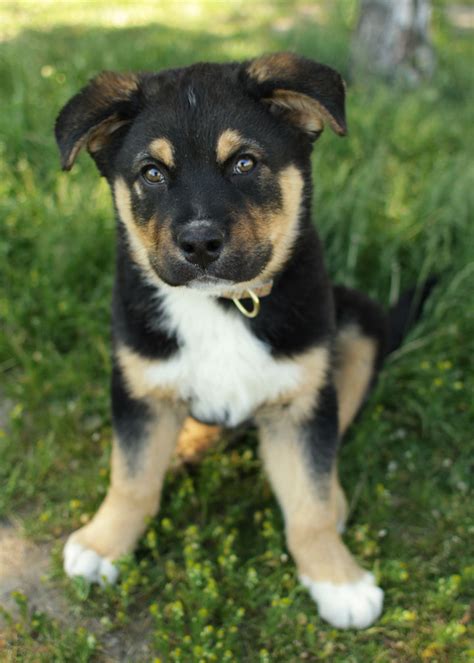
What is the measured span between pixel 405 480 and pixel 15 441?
6.15ft

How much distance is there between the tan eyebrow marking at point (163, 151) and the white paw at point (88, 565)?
1.59 m

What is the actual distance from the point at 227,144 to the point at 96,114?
1.63 feet

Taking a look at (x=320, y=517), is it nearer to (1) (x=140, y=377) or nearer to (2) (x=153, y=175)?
(1) (x=140, y=377)

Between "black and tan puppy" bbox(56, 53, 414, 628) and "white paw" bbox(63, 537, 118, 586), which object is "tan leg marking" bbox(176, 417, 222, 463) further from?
"white paw" bbox(63, 537, 118, 586)

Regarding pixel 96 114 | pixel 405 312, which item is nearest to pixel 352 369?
pixel 405 312

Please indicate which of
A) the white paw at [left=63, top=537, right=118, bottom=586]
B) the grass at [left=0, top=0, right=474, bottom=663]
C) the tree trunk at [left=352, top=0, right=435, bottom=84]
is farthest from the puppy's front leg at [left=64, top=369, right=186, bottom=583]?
the tree trunk at [left=352, top=0, right=435, bottom=84]

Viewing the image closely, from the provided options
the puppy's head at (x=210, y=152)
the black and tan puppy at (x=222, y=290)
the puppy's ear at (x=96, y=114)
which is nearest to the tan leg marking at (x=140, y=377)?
the black and tan puppy at (x=222, y=290)

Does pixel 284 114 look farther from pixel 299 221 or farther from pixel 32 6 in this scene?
pixel 32 6

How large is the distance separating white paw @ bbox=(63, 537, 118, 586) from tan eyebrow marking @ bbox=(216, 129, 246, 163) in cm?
166

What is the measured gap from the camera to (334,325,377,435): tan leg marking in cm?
365

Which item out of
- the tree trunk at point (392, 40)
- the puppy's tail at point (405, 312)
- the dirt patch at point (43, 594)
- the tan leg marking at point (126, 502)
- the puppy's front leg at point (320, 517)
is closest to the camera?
the dirt patch at point (43, 594)

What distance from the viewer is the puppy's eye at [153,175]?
2.82m

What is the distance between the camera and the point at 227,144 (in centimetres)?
272

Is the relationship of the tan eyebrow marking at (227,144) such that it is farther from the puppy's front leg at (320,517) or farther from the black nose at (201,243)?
the puppy's front leg at (320,517)
